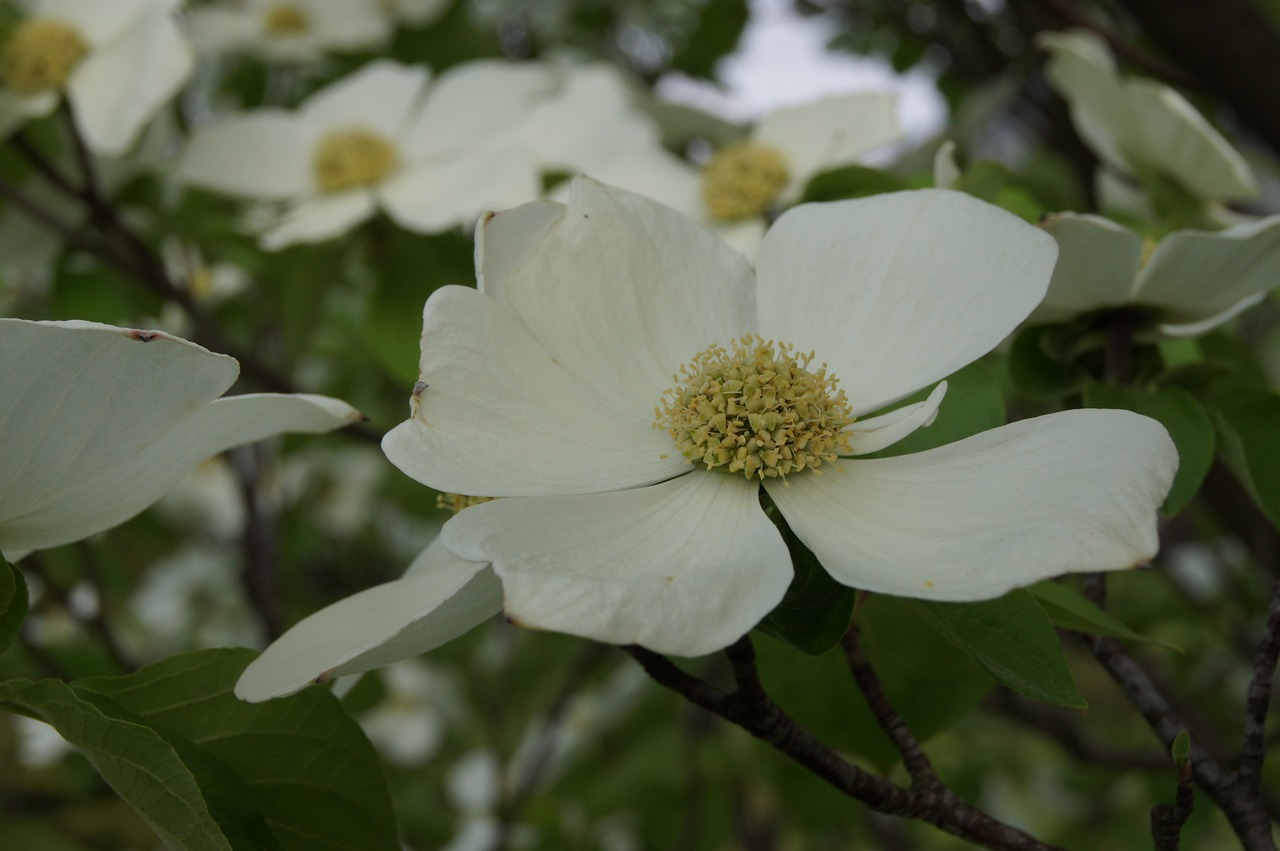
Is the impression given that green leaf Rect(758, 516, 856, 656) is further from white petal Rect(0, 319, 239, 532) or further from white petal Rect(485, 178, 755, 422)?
white petal Rect(0, 319, 239, 532)

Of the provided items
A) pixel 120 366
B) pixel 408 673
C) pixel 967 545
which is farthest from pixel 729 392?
pixel 408 673

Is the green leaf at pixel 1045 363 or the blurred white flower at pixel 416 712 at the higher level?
the green leaf at pixel 1045 363

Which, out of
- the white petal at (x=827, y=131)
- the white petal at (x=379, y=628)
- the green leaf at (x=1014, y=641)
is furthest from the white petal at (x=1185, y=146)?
the white petal at (x=379, y=628)

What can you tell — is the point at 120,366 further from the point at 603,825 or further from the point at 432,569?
the point at 603,825

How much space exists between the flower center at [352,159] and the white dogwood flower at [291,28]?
424 mm

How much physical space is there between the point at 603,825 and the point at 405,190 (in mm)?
1514

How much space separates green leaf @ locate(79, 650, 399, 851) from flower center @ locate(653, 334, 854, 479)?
Answer: 0.72 feet

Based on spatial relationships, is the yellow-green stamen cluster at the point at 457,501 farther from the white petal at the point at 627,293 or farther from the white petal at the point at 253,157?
the white petal at the point at 253,157

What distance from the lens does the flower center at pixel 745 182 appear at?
3.77ft

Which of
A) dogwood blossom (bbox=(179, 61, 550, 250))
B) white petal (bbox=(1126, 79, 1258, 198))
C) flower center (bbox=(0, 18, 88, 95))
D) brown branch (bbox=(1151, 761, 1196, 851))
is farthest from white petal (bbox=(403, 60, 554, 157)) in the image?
brown branch (bbox=(1151, 761, 1196, 851))

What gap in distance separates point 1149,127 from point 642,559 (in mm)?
668

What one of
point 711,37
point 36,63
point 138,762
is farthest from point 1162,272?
point 711,37

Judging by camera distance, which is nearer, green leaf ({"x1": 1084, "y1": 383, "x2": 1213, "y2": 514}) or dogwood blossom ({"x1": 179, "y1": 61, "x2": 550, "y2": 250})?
green leaf ({"x1": 1084, "y1": 383, "x2": 1213, "y2": 514})

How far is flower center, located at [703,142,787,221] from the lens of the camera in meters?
1.15
